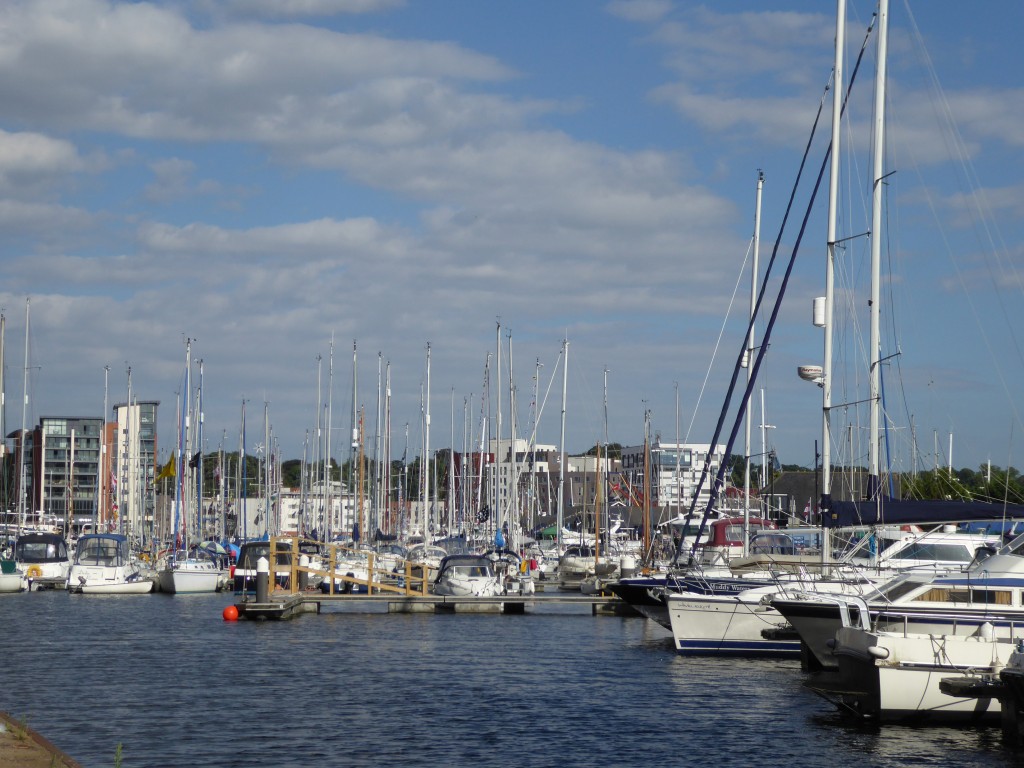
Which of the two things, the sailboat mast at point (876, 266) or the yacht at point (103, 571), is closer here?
the sailboat mast at point (876, 266)

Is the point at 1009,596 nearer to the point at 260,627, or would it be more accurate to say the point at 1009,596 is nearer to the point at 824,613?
the point at 824,613

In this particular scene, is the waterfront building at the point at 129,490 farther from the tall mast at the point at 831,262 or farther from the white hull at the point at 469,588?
→ the tall mast at the point at 831,262

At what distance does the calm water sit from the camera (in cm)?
2294

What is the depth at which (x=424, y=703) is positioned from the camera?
29.0m

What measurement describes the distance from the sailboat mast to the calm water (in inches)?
227

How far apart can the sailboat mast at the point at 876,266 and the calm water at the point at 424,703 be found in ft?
19.0

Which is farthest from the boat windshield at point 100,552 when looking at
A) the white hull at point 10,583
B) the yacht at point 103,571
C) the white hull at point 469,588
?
the white hull at point 469,588

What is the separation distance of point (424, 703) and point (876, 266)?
51.4 ft

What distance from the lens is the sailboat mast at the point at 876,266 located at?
3181cm

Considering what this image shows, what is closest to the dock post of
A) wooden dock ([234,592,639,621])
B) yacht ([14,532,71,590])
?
wooden dock ([234,592,639,621])

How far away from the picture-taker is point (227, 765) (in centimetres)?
2173

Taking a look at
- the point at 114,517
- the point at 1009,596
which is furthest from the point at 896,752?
the point at 114,517

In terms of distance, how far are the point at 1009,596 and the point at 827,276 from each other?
1045 cm

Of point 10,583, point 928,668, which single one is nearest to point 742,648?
point 928,668
